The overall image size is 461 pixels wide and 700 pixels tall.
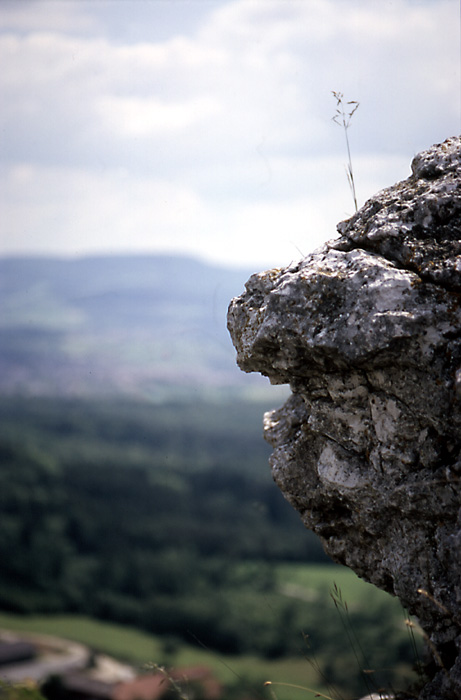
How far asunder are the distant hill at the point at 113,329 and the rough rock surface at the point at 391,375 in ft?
134

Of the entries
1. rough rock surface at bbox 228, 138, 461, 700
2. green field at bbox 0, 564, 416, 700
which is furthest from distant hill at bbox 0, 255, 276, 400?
rough rock surface at bbox 228, 138, 461, 700

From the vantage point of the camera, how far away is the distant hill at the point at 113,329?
47.9m

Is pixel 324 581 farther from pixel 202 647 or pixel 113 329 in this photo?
pixel 113 329

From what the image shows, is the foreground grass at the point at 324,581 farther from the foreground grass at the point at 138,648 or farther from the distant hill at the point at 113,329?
the distant hill at the point at 113,329

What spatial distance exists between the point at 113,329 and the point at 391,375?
54.3 metres

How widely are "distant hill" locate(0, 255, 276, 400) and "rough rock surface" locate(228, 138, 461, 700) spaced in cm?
4088

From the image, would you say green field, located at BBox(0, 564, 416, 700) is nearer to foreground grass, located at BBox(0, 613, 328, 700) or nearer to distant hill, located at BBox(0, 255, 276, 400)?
foreground grass, located at BBox(0, 613, 328, 700)

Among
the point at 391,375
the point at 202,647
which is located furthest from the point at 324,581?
the point at 391,375

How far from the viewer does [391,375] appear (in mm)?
2865

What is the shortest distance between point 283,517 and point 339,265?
1285 inches

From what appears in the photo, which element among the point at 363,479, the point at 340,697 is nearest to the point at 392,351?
the point at 363,479

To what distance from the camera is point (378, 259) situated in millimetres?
2992

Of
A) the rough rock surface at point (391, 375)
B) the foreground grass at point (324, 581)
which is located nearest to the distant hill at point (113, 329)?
the foreground grass at point (324, 581)

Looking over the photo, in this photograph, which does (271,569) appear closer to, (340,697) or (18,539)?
(18,539)
